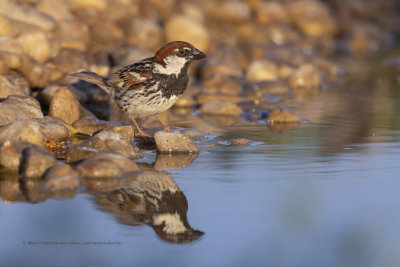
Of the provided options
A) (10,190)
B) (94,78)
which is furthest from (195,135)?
(10,190)

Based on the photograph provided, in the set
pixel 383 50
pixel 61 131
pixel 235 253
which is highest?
pixel 383 50

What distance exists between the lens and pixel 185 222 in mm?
5152

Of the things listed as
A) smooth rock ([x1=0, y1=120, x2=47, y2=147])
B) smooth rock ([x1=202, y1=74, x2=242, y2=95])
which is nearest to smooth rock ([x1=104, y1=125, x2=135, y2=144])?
smooth rock ([x1=0, y1=120, x2=47, y2=147])

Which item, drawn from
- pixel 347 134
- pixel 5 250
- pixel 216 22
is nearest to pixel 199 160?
pixel 347 134

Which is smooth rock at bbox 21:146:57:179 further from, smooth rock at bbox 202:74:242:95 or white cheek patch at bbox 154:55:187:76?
smooth rock at bbox 202:74:242:95

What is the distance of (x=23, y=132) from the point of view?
22.3 ft

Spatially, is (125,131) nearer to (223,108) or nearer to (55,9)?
(223,108)

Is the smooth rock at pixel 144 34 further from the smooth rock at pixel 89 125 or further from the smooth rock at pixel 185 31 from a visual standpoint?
the smooth rock at pixel 89 125

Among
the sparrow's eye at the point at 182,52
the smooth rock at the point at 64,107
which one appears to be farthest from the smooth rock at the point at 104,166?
the smooth rock at the point at 64,107

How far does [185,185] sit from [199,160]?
1.06 meters

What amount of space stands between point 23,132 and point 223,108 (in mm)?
4184

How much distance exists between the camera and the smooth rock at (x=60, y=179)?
576cm

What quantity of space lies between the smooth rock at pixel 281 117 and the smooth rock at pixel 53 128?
3.09 meters

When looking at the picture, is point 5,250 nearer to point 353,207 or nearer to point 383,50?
point 353,207
